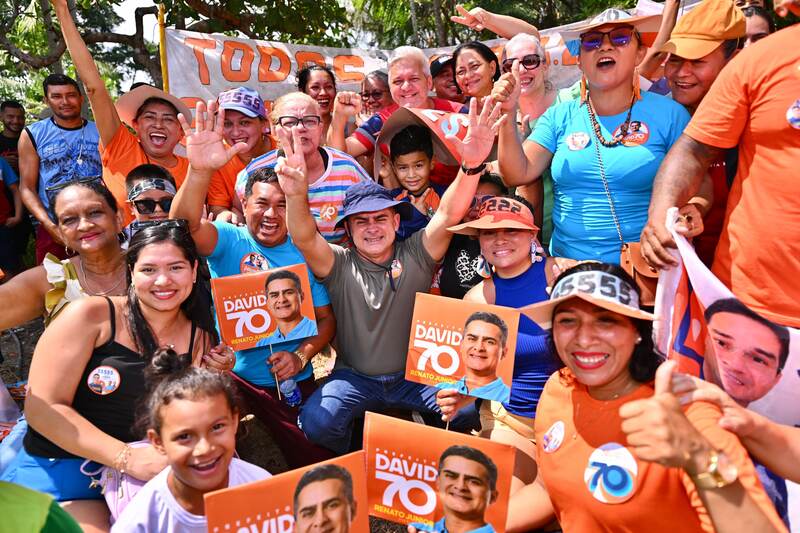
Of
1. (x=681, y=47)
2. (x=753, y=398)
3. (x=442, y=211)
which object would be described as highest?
(x=681, y=47)

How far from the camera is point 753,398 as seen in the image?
93.3 inches

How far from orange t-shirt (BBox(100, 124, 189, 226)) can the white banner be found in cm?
323

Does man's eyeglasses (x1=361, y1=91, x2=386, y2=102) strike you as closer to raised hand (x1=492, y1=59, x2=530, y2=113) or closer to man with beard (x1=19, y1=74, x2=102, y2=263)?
raised hand (x1=492, y1=59, x2=530, y2=113)

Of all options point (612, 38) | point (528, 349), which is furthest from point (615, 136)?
point (528, 349)

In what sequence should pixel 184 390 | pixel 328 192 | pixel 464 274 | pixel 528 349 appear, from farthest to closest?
pixel 328 192
pixel 464 274
pixel 528 349
pixel 184 390

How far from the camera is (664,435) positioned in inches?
66.1

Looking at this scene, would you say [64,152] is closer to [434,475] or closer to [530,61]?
[530,61]

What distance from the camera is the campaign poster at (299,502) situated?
225 cm

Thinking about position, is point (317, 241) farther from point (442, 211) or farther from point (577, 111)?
point (577, 111)

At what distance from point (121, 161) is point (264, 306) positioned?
2.01m

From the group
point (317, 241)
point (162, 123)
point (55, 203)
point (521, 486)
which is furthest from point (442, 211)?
point (162, 123)

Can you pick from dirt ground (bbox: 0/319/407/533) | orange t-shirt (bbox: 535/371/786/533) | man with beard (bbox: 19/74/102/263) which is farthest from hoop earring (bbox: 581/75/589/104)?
man with beard (bbox: 19/74/102/263)

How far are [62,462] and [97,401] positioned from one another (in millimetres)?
340

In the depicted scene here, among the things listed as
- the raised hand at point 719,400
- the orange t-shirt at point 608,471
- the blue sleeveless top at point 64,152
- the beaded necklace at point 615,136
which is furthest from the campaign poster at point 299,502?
the blue sleeveless top at point 64,152
